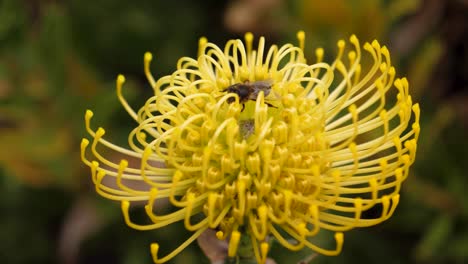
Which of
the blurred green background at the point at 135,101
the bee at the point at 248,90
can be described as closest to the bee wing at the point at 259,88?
the bee at the point at 248,90

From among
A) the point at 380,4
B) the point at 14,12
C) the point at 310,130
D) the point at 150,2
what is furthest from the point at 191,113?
the point at 150,2

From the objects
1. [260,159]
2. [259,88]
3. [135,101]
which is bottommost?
[260,159]

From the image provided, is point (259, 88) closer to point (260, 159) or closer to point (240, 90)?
point (240, 90)

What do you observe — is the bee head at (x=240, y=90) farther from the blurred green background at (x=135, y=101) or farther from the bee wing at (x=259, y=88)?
the blurred green background at (x=135, y=101)

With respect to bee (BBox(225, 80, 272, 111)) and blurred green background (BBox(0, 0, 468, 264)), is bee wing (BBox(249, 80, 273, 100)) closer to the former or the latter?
bee (BBox(225, 80, 272, 111))

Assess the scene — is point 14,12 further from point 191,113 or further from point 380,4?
point 380,4

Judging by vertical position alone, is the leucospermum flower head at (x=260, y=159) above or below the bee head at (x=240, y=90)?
below

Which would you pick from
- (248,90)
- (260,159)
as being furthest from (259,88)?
(260,159)
